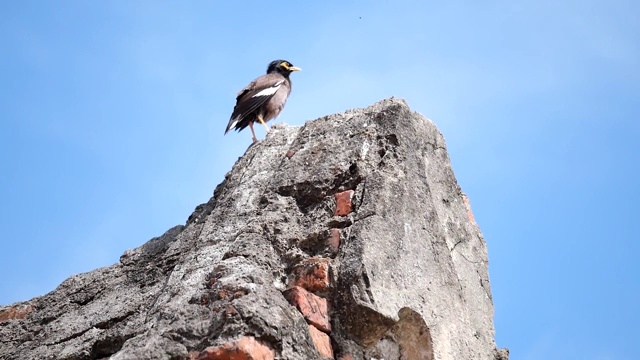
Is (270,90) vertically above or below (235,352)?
above

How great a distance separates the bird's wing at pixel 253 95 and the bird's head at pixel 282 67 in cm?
123

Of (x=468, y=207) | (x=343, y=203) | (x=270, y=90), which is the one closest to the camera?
(x=343, y=203)

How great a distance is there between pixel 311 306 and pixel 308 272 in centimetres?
16

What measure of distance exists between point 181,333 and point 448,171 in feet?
5.67

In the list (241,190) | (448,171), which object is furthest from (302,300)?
(448,171)

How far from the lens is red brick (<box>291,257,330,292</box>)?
3150 mm

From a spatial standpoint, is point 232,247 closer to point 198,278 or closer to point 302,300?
point 198,278

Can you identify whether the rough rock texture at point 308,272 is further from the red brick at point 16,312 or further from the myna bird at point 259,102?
the myna bird at point 259,102

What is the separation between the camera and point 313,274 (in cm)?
319

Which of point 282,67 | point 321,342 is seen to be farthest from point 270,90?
point 321,342

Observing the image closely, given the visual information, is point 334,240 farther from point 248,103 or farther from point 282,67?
point 282,67

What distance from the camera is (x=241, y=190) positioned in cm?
377

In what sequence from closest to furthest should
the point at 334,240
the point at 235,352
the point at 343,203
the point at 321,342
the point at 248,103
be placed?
the point at 235,352 < the point at 321,342 < the point at 334,240 < the point at 343,203 < the point at 248,103

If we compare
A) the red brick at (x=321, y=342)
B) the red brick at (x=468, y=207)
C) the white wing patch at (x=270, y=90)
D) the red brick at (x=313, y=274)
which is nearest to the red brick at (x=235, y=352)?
the red brick at (x=321, y=342)
